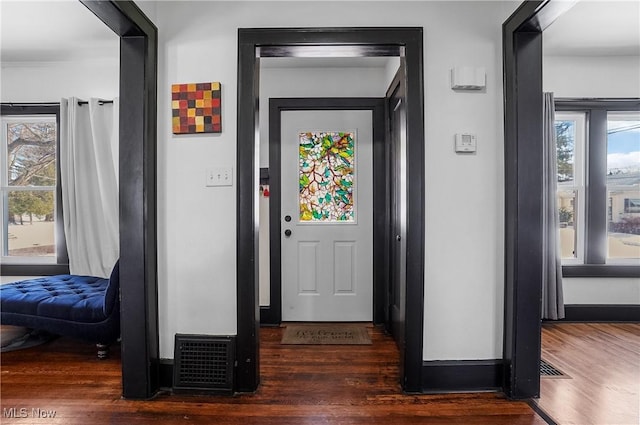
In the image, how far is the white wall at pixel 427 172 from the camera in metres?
2.18

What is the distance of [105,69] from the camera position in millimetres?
3502

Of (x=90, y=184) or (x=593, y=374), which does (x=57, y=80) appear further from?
(x=593, y=374)

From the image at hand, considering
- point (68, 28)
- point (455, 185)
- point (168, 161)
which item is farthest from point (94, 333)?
point (455, 185)

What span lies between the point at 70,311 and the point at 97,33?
81.4 inches

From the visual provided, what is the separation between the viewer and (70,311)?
265 centimetres

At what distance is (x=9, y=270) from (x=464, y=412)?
4.07m

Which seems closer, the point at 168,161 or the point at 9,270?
the point at 168,161

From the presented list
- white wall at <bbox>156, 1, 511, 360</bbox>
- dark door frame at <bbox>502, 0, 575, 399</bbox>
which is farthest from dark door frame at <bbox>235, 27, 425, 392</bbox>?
dark door frame at <bbox>502, 0, 575, 399</bbox>

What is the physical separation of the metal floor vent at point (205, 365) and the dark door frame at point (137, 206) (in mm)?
158

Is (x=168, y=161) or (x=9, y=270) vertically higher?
(x=168, y=161)

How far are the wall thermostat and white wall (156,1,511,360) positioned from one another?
0.13 feet

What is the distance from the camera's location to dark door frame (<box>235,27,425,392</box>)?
2.15m

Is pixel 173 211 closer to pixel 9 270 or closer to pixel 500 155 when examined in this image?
pixel 500 155

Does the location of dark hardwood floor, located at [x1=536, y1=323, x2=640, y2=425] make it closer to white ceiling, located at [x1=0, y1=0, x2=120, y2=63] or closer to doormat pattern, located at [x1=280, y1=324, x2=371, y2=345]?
doormat pattern, located at [x1=280, y1=324, x2=371, y2=345]
